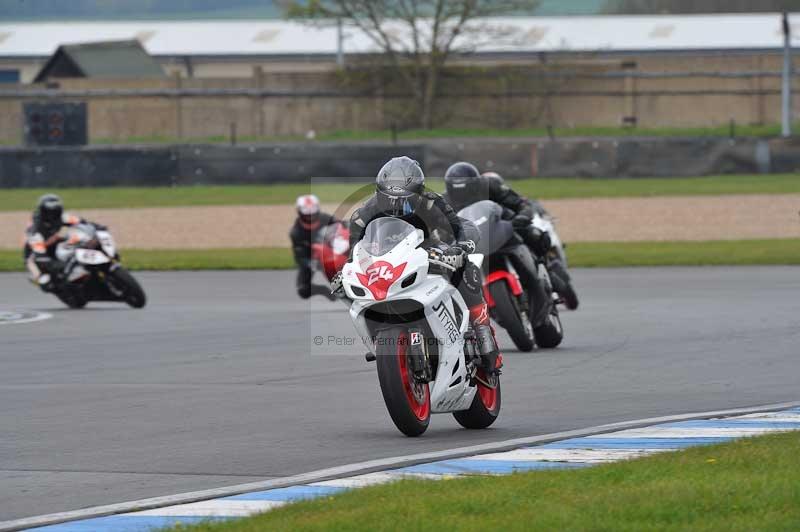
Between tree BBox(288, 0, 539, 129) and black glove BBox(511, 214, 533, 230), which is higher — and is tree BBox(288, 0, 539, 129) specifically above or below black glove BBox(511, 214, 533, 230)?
above

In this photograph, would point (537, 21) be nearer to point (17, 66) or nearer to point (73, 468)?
point (17, 66)

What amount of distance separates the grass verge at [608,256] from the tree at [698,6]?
2275 inches

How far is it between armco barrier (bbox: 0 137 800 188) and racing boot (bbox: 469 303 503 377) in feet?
94.8

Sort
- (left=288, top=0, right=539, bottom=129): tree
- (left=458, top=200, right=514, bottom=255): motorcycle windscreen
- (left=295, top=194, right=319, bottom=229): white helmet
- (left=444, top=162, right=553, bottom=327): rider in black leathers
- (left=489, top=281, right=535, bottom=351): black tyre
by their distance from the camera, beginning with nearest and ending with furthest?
(left=458, top=200, right=514, bottom=255): motorcycle windscreen, (left=489, top=281, right=535, bottom=351): black tyre, (left=444, top=162, right=553, bottom=327): rider in black leathers, (left=295, top=194, right=319, bottom=229): white helmet, (left=288, top=0, right=539, bottom=129): tree

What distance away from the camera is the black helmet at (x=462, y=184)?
13273mm

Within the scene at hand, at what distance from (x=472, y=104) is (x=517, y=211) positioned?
4565 centimetres

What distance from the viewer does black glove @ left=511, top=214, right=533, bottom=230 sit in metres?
14.0

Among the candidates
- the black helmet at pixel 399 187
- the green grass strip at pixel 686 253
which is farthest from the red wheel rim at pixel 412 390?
the green grass strip at pixel 686 253

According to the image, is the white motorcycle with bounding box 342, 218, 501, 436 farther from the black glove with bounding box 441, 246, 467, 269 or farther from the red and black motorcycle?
the red and black motorcycle

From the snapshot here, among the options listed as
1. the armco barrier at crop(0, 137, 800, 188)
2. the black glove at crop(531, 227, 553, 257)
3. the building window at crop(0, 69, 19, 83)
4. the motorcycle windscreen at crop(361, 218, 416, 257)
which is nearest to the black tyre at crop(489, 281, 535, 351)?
the black glove at crop(531, 227, 553, 257)

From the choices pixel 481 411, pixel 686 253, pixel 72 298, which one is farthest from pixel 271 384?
pixel 686 253

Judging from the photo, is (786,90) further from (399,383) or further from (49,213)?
(399,383)

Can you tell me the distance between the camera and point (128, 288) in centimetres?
1925

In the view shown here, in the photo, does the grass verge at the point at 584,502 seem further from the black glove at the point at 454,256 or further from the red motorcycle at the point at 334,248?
the red motorcycle at the point at 334,248
